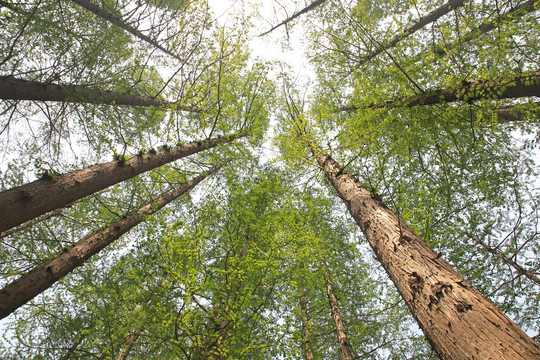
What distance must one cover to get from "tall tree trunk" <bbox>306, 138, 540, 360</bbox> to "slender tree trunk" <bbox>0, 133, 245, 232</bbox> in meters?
3.74

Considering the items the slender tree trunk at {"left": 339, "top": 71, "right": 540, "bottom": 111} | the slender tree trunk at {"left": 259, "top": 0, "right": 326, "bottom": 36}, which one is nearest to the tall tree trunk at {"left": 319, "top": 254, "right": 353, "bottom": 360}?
the slender tree trunk at {"left": 339, "top": 71, "right": 540, "bottom": 111}

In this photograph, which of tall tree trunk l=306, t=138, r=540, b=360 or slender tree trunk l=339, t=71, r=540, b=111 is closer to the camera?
tall tree trunk l=306, t=138, r=540, b=360

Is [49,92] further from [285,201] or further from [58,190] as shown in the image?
[285,201]

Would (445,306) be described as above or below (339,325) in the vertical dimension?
below

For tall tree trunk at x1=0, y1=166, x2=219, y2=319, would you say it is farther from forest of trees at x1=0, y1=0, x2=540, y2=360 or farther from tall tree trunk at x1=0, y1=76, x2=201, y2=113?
tall tree trunk at x1=0, y1=76, x2=201, y2=113

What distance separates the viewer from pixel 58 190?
8.93ft

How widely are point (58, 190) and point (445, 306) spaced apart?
3948 millimetres

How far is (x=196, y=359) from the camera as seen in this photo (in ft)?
8.97

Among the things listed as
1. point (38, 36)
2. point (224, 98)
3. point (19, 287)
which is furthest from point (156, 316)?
point (38, 36)

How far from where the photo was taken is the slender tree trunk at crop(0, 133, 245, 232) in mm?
2314

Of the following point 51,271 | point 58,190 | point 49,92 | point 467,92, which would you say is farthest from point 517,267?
point 49,92

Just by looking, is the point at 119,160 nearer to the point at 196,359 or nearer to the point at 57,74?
the point at 57,74

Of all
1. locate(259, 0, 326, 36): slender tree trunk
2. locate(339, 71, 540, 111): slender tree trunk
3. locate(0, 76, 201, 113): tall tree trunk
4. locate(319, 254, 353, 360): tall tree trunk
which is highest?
locate(259, 0, 326, 36): slender tree trunk

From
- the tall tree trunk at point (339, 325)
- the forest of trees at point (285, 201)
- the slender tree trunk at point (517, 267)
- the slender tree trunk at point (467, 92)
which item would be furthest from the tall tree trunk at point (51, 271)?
the slender tree trunk at point (517, 267)
